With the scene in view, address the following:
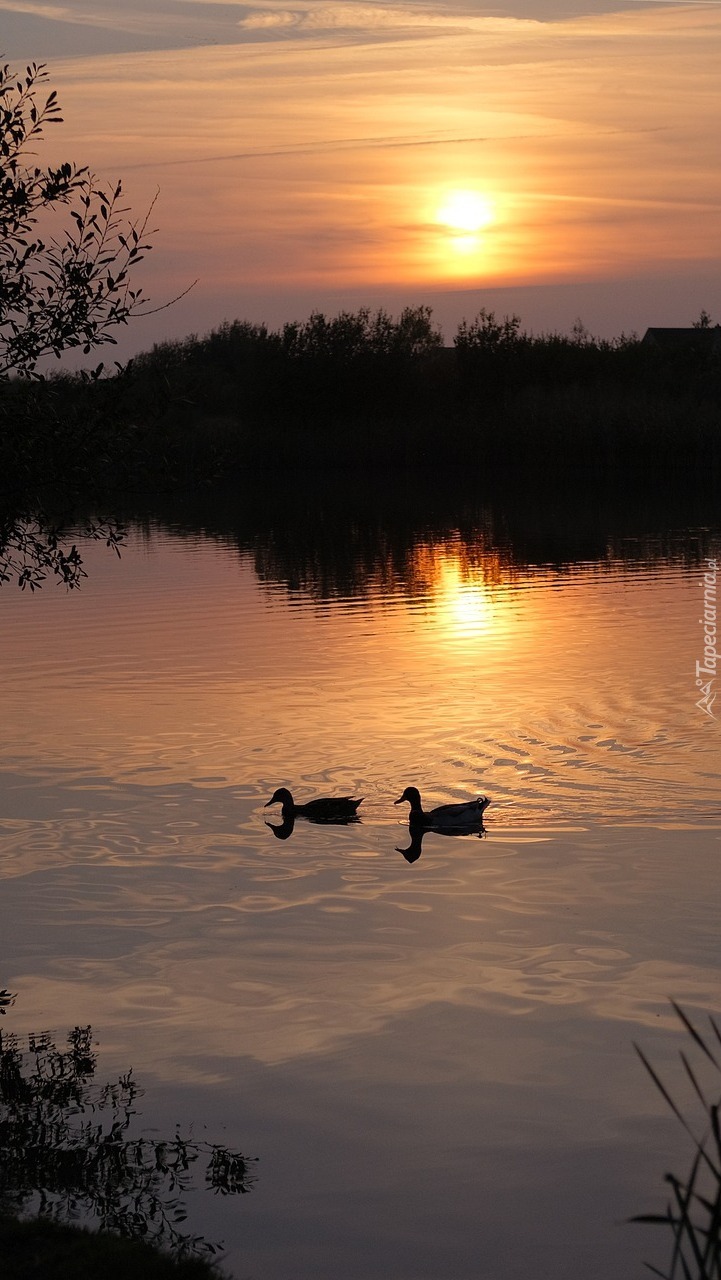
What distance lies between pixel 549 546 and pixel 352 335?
57.5 meters

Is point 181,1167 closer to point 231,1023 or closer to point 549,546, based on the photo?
point 231,1023

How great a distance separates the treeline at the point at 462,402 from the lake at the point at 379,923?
138 ft

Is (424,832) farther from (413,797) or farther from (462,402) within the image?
(462,402)

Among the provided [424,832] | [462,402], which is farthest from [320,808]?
[462,402]

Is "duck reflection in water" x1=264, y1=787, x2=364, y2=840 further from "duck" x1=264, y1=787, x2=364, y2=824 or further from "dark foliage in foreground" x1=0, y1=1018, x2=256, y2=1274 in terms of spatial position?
"dark foliage in foreground" x1=0, y1=1018, x2=256, y2=1274

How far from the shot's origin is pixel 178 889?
13.5 metres

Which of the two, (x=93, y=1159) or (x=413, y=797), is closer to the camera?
(x=93, y=1159)

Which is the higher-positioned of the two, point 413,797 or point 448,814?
point 413,797

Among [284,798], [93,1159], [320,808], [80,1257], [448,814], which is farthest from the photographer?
[284,798]

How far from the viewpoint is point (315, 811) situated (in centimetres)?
1576

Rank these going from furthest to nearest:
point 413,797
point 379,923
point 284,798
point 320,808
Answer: point 284,798, point 320,808, point 413,797, point 379,923

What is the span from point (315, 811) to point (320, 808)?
68mm

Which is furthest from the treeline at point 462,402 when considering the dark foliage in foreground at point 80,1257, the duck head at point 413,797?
the dark foliage in foreground at point 80,1257

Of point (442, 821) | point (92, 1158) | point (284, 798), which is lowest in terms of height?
point (92, 1158)
